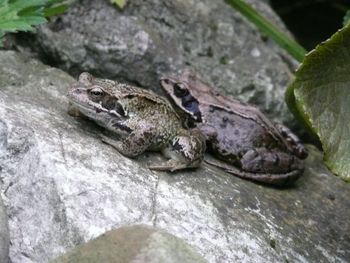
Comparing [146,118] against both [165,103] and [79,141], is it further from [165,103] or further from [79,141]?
[79,141]

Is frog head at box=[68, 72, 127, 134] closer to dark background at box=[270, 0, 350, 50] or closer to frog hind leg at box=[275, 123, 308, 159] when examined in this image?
frog hind leg at box=[275, 123, 308, 159]

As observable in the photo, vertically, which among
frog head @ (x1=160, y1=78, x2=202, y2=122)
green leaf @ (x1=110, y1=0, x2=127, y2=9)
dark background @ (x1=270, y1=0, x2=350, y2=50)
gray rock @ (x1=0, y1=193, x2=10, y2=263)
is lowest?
gray rock @ (x1=0, y1=193, x2=10, y2=263)

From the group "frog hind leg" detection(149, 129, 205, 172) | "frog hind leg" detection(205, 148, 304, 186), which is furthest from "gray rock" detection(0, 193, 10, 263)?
"frog hind leg" detection(205, 148, 304, 186)

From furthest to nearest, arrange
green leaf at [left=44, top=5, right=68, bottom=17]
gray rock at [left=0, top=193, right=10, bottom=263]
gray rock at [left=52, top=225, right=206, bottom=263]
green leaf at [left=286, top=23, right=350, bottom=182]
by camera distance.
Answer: green leaf at [left=44, top=5, right=68, bottom=17]
green leaf at [left=286, top=23, right=350, bottom=182]
gray rock at [left=0, top=193, right=10, bottom=263]
gray rock at [left=52, top=225, right=206, bottom=263]

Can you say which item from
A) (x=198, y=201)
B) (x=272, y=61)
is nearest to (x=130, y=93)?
(x=198, y=201)

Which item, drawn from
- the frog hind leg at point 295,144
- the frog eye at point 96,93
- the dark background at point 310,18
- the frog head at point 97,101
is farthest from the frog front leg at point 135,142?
the dark background at point 310,18

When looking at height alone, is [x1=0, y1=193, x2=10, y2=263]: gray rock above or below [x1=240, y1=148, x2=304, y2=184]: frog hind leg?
below

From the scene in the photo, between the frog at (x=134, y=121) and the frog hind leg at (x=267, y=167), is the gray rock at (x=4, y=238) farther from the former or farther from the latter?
the frog hind leg at (x=267, y=167)
